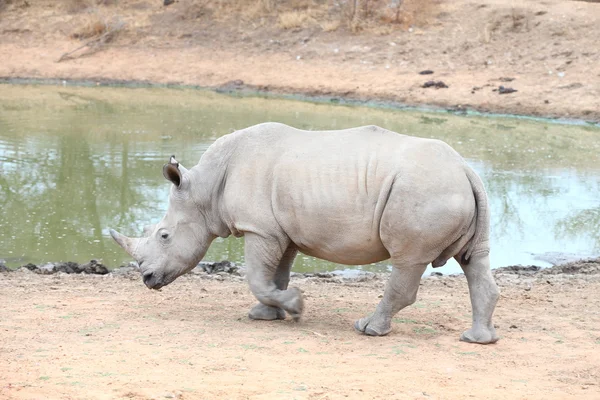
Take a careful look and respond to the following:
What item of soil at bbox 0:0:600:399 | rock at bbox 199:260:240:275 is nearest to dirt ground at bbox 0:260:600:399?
soil at bbox 0:0:600:399

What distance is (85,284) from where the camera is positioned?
8.05m

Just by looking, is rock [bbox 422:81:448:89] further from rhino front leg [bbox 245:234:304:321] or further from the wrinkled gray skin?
rhino front leg [bbox 245:234:304:321]

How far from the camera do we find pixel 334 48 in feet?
81.5

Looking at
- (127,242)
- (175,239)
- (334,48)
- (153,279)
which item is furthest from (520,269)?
(334,48)

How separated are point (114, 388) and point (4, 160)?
9.58m

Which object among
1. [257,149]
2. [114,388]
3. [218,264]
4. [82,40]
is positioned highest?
[257,149]

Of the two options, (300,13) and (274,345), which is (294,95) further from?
(274,345)

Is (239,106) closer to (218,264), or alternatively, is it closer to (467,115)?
(467,115)

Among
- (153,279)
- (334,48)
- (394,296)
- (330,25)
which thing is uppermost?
(394,296)

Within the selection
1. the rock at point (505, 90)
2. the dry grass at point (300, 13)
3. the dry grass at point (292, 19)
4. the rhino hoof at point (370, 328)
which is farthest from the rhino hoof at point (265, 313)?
the dry grass at point (292, 19)

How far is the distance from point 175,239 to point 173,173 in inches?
19.0

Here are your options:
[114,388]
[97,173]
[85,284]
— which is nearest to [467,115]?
[97,173]

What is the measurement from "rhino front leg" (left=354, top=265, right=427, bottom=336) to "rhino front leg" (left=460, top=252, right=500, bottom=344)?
0.36m

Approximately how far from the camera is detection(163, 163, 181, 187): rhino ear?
6.68m
